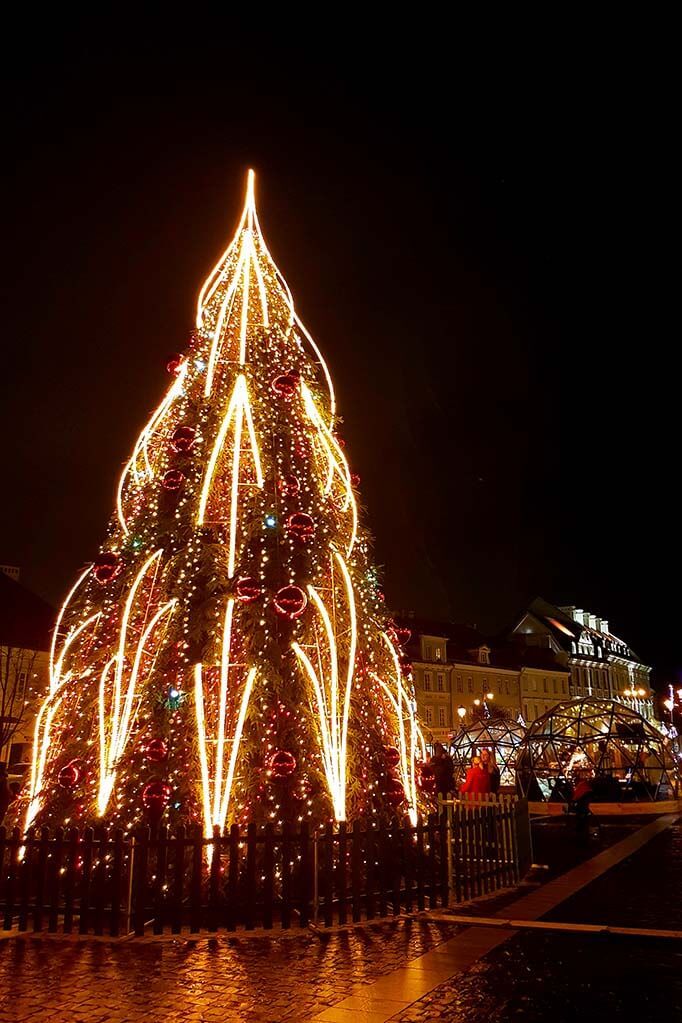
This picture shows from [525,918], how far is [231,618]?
4.57 m

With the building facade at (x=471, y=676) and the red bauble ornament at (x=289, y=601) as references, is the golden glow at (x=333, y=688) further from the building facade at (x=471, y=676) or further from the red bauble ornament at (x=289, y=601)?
the building facade at (x=471, y=676)

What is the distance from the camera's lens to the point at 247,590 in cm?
936

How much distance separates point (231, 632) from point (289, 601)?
3.01 ft

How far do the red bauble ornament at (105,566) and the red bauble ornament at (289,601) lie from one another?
98.0 inches

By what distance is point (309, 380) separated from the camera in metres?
12.0

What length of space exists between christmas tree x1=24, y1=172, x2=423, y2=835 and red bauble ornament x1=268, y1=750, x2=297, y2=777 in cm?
3

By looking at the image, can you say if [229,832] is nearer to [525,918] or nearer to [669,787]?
[525,918]

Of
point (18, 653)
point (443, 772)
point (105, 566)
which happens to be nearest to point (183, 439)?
point (105, 566)

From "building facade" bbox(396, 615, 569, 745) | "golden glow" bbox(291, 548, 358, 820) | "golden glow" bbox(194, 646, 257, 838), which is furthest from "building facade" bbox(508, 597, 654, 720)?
"golden glow" bbox(194, 646, 257, 838)

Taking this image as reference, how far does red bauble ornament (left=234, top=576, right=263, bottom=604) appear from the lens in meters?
9.36

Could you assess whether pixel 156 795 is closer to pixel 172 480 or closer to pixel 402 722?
pixel 402 722

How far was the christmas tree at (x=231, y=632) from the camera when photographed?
9.21 metres

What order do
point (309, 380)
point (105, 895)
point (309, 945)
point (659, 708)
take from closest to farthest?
point (309, 945), point (105, 895), point (309, 380), point (659, 708)

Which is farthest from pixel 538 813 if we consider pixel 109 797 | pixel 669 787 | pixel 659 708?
pixel 659 708
